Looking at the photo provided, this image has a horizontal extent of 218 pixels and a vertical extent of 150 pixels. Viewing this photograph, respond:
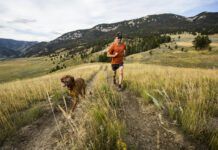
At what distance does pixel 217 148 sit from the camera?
316 centimetres

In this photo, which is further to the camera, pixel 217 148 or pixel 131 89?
pixel 131 89

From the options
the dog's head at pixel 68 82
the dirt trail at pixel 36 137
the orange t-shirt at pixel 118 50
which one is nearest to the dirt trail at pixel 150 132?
the dirt trail at pixel 36 137

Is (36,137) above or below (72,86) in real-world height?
below

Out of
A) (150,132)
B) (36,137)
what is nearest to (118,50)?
(36,137)

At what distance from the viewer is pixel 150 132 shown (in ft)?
13.2

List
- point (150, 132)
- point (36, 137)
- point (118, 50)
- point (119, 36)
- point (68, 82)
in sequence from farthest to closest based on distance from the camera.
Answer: point (118, 50) → point (119, 36) → point (68, 82) → point (36, 137) → point (150, 132)

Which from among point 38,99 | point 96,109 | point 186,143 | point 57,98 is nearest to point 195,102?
point 186,143

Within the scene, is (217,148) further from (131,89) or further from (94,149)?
(131,89)

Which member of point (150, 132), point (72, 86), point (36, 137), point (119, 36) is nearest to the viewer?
point (150, 132)

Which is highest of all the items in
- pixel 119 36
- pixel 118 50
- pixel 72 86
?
pixel 119 36

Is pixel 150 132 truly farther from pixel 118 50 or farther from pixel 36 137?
pixel 118 50

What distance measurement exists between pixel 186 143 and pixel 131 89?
497 cm

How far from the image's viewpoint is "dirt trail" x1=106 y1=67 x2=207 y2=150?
345 centimetres

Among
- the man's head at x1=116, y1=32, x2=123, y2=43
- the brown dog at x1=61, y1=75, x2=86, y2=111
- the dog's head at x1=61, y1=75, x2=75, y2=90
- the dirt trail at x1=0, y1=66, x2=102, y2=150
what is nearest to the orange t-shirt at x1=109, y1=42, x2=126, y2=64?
the man's head at x1=116, y1=32, x2=123, y2=43
